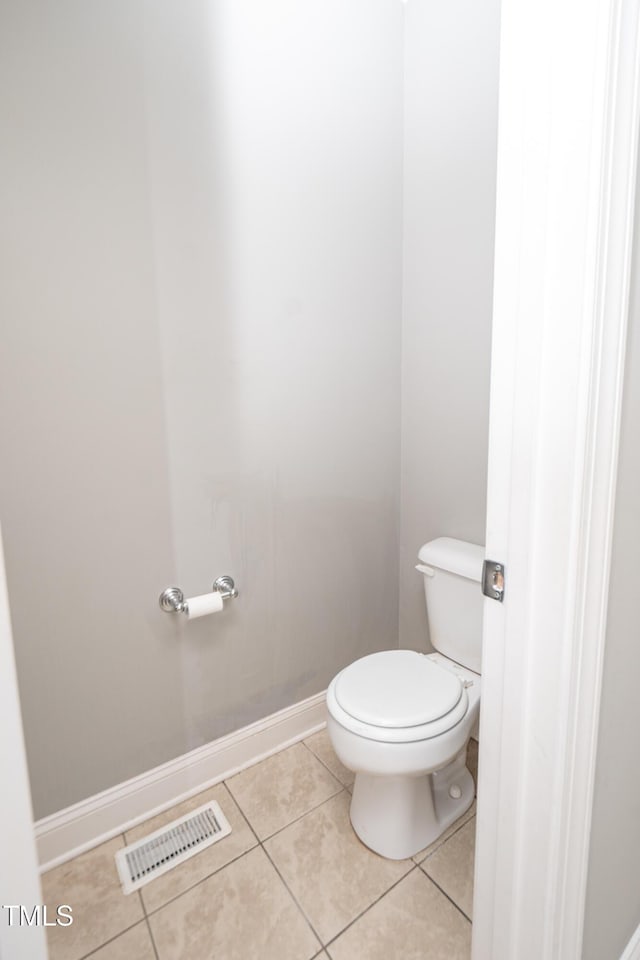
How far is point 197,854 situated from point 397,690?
73 cm

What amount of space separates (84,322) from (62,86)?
53 cm

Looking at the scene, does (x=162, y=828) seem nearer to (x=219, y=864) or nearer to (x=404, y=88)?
(x=219, y=864)

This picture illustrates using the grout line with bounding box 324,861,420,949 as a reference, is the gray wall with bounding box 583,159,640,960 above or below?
above

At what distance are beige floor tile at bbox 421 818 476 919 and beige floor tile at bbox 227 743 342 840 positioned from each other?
14.1 inches

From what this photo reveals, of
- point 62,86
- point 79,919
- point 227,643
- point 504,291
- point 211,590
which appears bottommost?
point 79,919

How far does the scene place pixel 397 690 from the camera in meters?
1.35

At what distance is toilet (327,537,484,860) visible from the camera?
122cm

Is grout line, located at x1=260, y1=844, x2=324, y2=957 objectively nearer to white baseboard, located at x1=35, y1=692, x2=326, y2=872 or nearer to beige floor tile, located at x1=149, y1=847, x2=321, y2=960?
beige floor tile, located at x1=149, y1=847, x2=321, y2=960

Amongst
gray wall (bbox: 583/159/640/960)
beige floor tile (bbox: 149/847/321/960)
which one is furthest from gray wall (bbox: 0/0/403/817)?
gray wall (bbox: 583/159/640/960)

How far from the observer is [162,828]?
1454 mm

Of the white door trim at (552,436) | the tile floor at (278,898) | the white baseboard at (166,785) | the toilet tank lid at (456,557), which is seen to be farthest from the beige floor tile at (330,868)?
the toilet tank lid at (456,557)

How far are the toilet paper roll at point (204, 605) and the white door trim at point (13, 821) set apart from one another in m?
0.97

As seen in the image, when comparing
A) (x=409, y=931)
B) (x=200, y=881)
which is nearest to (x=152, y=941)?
(x=200, y=881)

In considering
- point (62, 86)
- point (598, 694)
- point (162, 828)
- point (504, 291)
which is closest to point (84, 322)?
point (62, 86)
